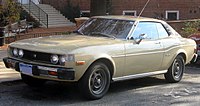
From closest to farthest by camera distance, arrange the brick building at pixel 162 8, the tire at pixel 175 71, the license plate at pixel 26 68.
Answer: the license plate at pixel 26 68, the tire at pixel 175 71, the brick building at pixel 162 8

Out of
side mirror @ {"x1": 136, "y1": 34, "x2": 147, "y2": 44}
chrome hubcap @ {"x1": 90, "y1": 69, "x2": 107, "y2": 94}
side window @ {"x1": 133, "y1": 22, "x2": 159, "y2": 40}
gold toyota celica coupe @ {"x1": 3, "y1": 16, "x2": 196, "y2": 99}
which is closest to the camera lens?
Result: gold toyota celica coupe @ {"x1": 3, "y1": 16, "x2": 196, "y2": 99}

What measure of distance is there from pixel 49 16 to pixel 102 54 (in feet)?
56.2

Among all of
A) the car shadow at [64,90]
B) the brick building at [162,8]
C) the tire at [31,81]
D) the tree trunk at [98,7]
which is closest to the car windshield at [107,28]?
the car shadow at [64,90]

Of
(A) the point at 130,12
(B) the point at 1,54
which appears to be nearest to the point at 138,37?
(B) the point at 1,54

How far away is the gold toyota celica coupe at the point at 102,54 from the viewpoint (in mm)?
6848

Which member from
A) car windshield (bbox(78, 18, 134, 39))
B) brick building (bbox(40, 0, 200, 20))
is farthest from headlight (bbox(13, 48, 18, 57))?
brick building (bbox(40, 0, 200, 20))

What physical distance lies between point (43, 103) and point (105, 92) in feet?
3.96

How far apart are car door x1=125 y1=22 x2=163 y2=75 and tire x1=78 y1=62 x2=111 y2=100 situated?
574 millimetres

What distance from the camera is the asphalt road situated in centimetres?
706

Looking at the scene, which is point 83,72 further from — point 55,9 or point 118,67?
point 55,9

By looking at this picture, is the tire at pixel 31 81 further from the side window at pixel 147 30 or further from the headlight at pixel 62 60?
the side window at pixel 147 30

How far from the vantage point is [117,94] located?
7848 mm

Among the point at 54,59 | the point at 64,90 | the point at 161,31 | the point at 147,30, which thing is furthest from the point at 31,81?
the point at 161,31

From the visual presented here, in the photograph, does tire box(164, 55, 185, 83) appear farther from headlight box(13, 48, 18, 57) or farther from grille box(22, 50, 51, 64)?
headlight box(13, 48, 18, 57)
